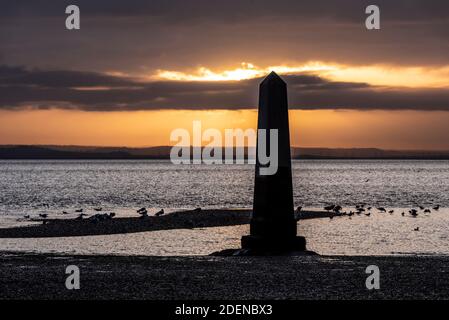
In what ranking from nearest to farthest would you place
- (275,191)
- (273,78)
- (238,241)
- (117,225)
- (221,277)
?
(221,277), (275,191), (273,78), (238,241), (117,225)

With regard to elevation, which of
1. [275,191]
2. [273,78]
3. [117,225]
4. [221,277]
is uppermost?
[273,78]

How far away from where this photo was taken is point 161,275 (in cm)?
1684

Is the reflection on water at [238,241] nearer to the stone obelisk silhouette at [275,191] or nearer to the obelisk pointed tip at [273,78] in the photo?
the stone obelisk silhouette at [275,191]

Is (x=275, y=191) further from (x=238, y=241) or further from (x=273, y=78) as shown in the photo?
(x=238, y=241)

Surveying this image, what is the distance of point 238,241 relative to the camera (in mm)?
34094

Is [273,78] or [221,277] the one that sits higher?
[273,78]

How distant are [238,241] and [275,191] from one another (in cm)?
1247

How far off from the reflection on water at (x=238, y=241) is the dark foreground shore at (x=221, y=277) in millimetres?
8541

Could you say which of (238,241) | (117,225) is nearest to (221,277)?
(238,241)

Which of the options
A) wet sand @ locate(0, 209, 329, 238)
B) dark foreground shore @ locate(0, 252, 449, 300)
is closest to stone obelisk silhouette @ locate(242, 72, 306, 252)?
dark foreground shore @ locate(0, 252, 449, 300)
